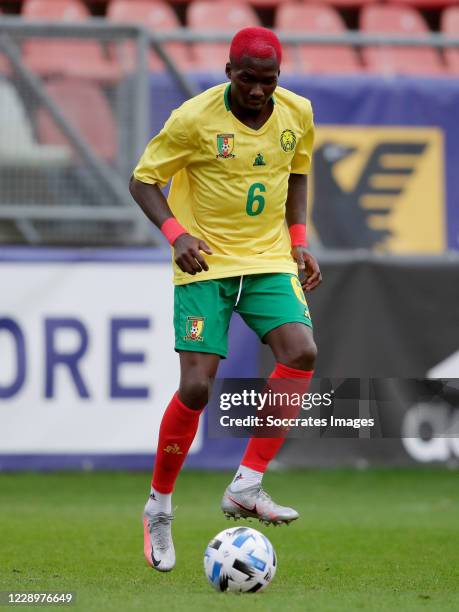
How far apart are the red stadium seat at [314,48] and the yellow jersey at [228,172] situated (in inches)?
220

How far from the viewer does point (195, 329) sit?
5395 millimetres

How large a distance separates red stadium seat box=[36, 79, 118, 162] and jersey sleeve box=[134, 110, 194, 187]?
3862 millimetres

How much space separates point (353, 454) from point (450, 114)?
12.5 feet

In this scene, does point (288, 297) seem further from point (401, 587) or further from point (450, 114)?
point (450, 114)

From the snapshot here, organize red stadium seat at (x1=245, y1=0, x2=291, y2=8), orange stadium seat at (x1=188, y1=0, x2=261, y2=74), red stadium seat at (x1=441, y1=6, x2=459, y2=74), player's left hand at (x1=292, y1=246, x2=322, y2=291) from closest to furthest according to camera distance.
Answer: player's left hand at (x1=292, y1=246, x2=322, y2=291), orange stadium seat at (x1=188, y1=0, x2=261, y2=74), red stadium seat at (x1=441, y1=6, x2=459, y2=74), red stadium seat at (x1=245, y1=0, x2=291, y2=8)

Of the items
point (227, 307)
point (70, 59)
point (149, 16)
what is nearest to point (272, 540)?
point (227, 307)

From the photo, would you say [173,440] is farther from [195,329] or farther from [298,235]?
[298,235]

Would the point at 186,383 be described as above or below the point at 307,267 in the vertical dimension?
below

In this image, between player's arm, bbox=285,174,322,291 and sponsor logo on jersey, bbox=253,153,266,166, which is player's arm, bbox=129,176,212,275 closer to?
sponsor logo on jersey, bbox=253,153,266,166

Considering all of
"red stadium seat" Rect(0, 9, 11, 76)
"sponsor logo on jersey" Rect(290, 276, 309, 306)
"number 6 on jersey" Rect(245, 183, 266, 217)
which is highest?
"red stadium seat" Rect(0, 9, 11, 76)

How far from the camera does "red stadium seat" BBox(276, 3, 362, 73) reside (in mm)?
11070

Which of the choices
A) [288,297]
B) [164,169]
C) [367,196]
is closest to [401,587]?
[288,297]

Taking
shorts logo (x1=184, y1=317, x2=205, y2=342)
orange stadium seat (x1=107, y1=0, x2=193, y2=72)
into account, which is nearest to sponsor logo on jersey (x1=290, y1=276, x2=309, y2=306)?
shorts logo (x1=184, y1=317, x2=205, y2=342)

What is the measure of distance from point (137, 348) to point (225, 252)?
355 centimetres
